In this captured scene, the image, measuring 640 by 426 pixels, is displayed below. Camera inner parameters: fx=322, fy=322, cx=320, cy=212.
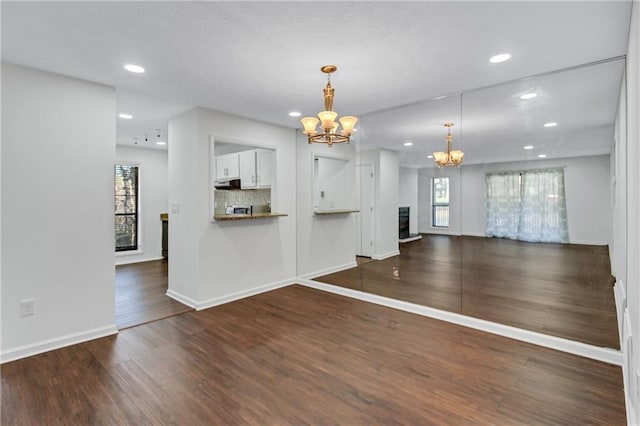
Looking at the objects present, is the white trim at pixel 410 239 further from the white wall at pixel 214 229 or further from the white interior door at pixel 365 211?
the white wall at pixel 214 229

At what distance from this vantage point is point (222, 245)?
4.26 m

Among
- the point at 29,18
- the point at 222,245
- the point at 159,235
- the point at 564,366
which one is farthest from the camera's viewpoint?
the point at 159,235

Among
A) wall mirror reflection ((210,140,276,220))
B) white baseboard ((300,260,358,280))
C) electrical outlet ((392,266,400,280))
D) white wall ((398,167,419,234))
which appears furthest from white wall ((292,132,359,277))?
white wall ((398,167,419,234))

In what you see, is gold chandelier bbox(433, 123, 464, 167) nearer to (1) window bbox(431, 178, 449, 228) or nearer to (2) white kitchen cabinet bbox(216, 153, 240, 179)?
(1) window bbox(431, 178, 449, 228)

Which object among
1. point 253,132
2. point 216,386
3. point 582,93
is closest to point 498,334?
point 582,93

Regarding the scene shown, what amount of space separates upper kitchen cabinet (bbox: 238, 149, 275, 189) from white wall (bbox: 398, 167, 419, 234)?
1939 mm

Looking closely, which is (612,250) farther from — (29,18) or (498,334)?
(29,18)

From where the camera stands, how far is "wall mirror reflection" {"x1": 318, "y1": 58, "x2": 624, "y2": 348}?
2.98 m

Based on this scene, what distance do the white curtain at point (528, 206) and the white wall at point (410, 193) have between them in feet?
3.08

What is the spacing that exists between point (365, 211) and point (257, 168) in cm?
184

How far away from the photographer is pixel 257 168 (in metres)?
5.12

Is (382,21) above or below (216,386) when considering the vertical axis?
above

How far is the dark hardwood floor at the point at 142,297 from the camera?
3738 mm

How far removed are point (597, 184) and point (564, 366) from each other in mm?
1668
